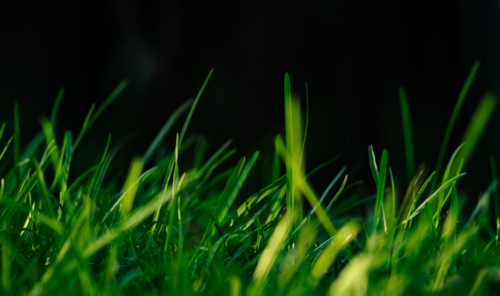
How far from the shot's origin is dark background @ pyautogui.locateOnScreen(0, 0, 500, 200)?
124 centimetres

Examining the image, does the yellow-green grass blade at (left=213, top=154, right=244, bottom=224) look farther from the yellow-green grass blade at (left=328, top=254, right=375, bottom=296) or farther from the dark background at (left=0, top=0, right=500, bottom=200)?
the dark background at (left=0, top=0, right=500, bottom=200)

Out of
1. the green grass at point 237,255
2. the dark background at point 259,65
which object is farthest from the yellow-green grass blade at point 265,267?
the dark background at point 259,65

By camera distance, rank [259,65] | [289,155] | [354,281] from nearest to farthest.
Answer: [354,281], [289,155], [259,65]

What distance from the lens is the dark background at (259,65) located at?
1.24 m

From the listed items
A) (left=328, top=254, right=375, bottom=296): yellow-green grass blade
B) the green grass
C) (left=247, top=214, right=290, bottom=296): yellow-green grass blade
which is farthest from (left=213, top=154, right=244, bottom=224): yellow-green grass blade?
(left=328, top=254, right=375, bottom=296): yellow-green grass blade

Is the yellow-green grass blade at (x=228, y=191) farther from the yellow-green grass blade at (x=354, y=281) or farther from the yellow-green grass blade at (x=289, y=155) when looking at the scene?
the yellow-green grass blade at (x=354, y=281)

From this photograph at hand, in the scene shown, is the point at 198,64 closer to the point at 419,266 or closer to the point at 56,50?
the point at 56,50

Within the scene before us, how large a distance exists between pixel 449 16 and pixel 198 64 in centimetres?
79

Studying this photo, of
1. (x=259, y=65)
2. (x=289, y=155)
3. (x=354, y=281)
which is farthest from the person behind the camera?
(x=259, y=65)

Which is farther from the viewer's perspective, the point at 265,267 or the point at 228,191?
the point at 228,191

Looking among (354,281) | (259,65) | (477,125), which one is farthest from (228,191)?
(259,65)

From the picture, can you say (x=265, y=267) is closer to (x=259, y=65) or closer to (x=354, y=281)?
(x=354, y=281)

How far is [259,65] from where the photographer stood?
4.11 ft

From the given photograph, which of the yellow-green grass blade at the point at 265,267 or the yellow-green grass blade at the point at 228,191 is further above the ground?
the yellow-green grass blade at the point at 228,191
